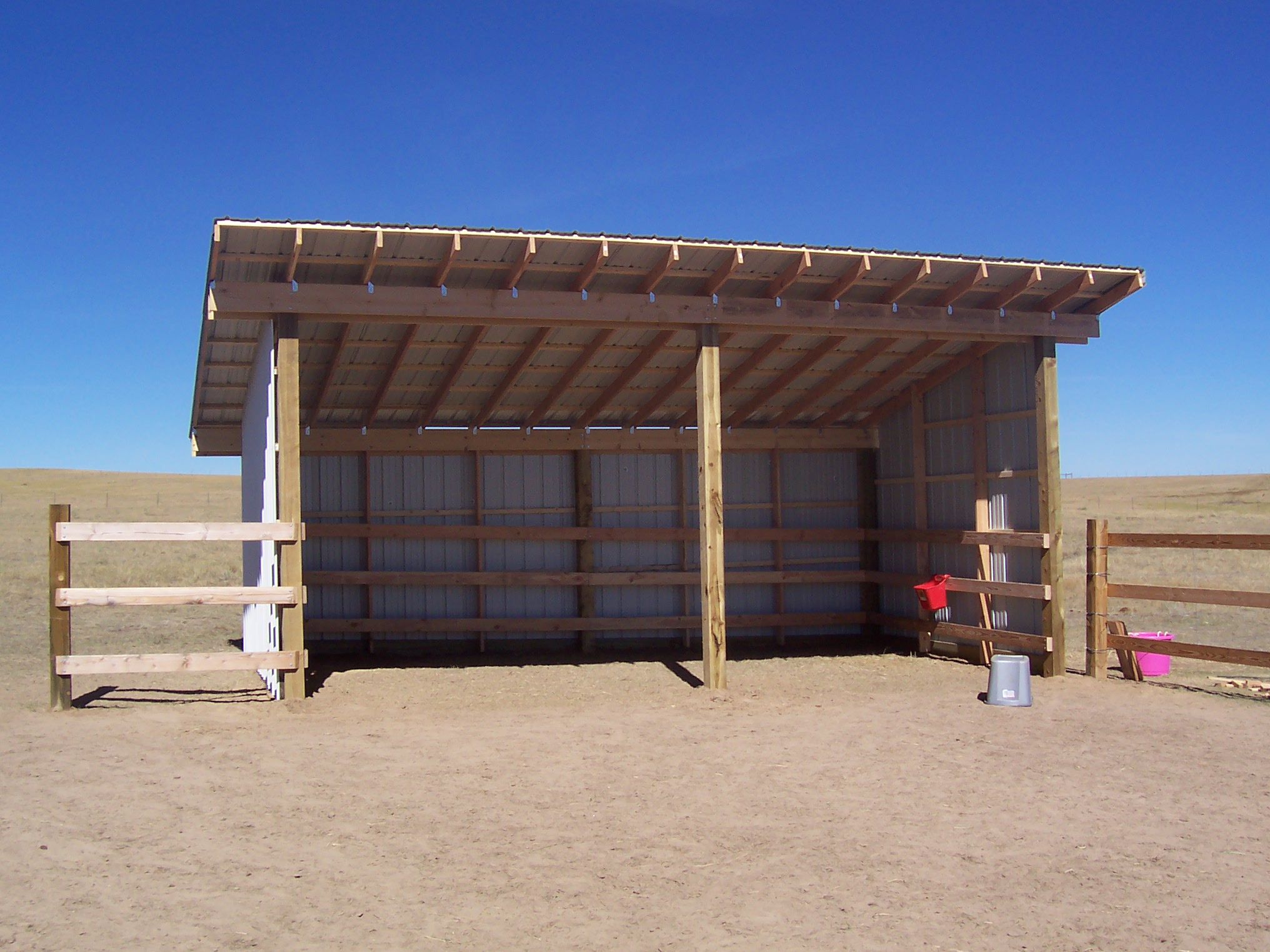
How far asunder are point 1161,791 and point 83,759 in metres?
6.57

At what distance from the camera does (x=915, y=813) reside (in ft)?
18.4

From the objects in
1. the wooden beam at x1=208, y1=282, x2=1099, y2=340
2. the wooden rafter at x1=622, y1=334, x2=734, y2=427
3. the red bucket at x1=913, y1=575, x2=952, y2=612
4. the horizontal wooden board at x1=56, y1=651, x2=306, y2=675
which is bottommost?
the horizontal wooden board at x1=56, y1=651, x2=306, y2=675

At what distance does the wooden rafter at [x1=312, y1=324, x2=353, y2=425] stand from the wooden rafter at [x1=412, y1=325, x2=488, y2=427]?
1.15m

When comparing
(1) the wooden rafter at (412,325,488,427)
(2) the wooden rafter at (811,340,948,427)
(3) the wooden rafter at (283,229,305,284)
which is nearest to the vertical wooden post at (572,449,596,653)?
(1) the wooden rafter at (412,325,488,427)

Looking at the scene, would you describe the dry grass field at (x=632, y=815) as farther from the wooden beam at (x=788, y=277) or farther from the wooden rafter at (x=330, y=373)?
the wooden beam at (x=788, y=277)

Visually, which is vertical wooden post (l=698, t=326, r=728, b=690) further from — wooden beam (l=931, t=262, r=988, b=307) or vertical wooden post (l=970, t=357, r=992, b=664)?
vertical wooden post (l=970, t=357, r=992, b=664)

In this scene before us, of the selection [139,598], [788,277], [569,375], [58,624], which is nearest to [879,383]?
[788,277]

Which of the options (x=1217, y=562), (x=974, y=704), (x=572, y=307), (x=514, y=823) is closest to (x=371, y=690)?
(x=572, y=307)

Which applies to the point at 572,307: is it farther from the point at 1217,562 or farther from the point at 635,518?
the point at 1217,562

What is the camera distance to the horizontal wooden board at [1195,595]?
8.92m

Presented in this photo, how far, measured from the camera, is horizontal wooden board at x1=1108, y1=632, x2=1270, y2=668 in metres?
8.89

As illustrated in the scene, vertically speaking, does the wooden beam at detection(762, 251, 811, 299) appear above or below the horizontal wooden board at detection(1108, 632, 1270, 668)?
above

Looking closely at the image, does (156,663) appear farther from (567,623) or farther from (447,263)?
(567,623)

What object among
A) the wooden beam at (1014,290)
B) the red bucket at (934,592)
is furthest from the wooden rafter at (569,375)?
the red bucket at (934,592)
